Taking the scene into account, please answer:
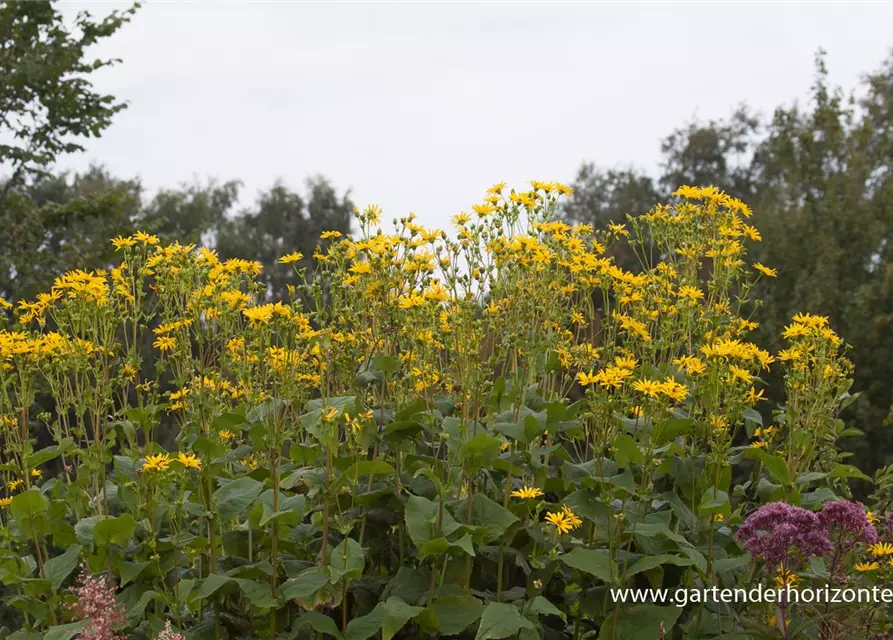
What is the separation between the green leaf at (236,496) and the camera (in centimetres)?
407

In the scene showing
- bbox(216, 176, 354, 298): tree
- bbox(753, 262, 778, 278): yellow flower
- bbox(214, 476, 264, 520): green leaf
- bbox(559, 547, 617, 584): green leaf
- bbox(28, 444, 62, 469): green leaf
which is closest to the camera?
bbox(559, 547, 617, 584): green leaf

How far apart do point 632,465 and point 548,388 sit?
752 mm

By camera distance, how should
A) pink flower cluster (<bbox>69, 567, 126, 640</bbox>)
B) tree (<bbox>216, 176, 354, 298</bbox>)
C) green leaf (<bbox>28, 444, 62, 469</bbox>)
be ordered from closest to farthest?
pink flower cluster (<bbox>69, 567, 126, 640</bbox>)
green leaf (<bbox>28, 444, 62, 469</bbox>)
tree (<bbox>216, 176, 354, 298</bbox>)

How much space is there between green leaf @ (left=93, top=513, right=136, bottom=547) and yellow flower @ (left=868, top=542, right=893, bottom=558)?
289 centimetres

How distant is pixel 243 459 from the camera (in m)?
4.78

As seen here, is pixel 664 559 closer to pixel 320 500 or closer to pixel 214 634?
pixel 320 500

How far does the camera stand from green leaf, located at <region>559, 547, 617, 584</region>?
387 cm

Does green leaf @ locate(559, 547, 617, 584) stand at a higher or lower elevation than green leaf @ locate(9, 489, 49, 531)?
lower

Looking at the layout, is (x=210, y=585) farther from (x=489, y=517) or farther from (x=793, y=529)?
(x=793, y=529)

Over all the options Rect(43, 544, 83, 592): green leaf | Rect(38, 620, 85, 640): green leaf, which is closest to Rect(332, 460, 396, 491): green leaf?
Rect(38, 620, 85, 640): green leaf

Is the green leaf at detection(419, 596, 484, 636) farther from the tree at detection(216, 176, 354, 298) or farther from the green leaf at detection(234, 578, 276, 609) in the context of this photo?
the tree at detection(216, 176, 354, 298)

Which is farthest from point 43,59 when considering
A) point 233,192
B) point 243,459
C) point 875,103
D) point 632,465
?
point 233,192

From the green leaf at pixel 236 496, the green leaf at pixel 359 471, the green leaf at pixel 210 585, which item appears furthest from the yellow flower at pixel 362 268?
the green leaf at pixel 210 585

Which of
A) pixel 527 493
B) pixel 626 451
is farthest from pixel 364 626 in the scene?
pixel 626 451
